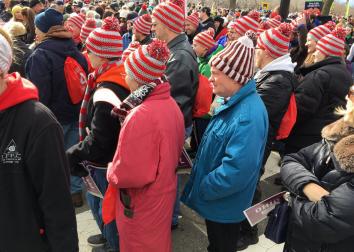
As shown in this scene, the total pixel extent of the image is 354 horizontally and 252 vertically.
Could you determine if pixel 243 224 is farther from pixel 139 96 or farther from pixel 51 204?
pixel 51 204

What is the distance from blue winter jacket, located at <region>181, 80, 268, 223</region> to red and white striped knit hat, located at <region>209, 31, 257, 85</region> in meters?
0.08

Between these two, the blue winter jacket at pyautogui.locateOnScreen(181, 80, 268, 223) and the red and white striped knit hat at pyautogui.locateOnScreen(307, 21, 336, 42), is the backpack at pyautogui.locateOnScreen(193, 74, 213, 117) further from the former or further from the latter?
the red and white striped knit hat at pyautogui.locateOnScreen(307, 21, 336, 42)

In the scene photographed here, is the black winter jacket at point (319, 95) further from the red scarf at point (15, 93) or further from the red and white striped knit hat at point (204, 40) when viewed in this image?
the red scarf at point (15, 93)

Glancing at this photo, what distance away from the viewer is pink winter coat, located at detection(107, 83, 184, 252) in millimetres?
2111

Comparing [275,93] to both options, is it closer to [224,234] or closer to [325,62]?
[325,62]

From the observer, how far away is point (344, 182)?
1795 millimetres

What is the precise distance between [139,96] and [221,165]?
70cm

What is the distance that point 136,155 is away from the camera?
6.93ft

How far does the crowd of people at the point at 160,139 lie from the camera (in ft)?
5.45

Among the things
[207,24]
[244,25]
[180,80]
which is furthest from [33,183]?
[207,24]

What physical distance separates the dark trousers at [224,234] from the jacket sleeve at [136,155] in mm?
685

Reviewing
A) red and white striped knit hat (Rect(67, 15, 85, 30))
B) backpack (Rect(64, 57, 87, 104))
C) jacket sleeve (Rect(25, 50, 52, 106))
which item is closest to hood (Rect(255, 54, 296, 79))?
backpack (Rect(64, 57, 87, 104))

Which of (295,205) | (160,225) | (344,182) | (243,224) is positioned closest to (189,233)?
(243,224)

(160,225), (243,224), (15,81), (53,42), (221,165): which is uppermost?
(15,81)
